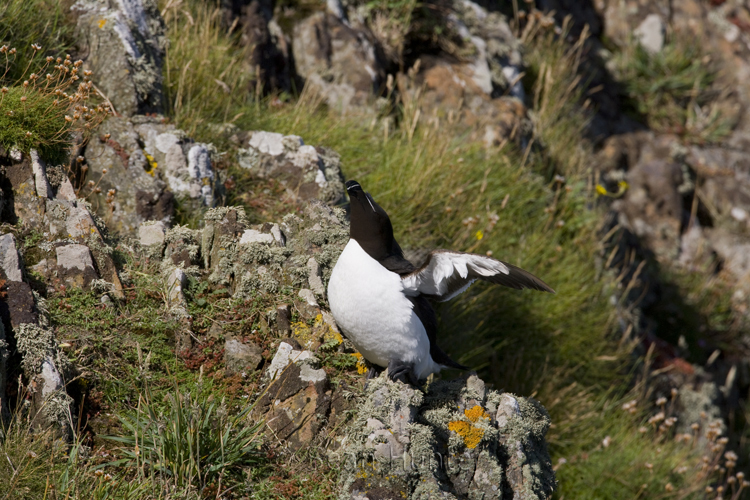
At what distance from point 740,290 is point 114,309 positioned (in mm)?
9126

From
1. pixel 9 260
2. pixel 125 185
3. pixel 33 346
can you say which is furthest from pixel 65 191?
pixel 33 346

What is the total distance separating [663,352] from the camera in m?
7.79

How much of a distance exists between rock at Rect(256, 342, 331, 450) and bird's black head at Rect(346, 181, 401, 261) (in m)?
0.74

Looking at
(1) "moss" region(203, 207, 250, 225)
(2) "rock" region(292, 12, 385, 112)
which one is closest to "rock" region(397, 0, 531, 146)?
(2) "rock" region(292, 12, 385, 112)

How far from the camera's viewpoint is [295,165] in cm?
491

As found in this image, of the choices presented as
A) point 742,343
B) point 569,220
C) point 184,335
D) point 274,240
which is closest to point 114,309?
point 184,335

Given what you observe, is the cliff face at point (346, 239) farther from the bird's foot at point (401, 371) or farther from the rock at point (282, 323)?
the bird's foot at point (401, 371)

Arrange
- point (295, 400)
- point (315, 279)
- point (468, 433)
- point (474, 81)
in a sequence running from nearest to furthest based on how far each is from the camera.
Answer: point (468, 433) < point (295, 400) < point (315, 279) < point (474, 81)

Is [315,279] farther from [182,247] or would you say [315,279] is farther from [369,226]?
[182,247]

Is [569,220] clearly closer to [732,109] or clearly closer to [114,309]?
Answer: [114,309]

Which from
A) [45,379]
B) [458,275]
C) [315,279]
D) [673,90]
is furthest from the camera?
[673,90]

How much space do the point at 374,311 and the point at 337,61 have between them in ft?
14.0

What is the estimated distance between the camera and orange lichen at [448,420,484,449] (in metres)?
3.26

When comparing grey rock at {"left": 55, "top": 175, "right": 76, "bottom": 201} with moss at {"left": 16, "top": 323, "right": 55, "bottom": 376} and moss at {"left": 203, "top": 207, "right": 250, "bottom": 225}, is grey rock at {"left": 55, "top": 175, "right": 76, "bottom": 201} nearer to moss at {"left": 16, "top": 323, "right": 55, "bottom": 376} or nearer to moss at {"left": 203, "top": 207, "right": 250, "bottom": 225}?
moss at {"left": 203, "top": 207, "right": 250, "bottom": 225}
